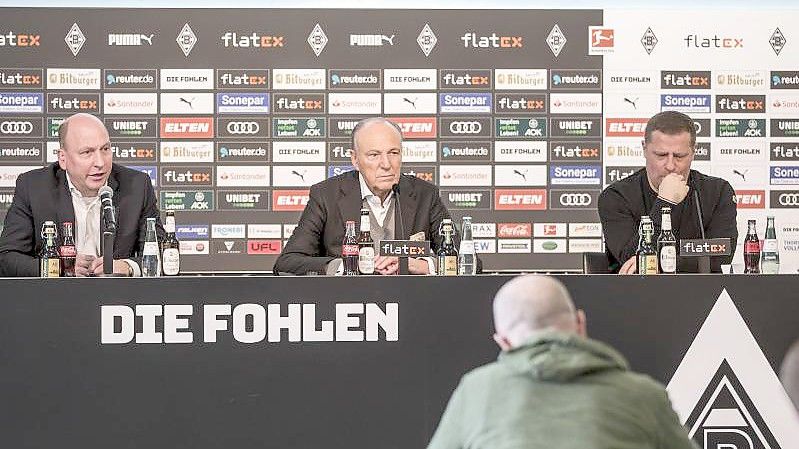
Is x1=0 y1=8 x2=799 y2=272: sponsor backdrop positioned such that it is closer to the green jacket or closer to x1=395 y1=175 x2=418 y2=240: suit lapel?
x1=395 y1=175 x2=418 y2=240: suit lapel

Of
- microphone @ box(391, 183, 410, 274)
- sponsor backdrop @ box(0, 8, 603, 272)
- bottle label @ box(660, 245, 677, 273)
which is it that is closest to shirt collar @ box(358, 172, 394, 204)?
microphone @ box(391, 183, 410, 274)

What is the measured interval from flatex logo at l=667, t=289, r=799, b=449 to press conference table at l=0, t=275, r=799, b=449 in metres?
0.04

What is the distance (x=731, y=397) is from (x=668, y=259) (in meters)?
0.53

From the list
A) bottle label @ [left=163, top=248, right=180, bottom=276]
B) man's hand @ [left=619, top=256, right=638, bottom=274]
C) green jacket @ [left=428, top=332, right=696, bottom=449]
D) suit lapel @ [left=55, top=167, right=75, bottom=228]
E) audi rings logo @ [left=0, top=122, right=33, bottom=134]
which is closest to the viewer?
green jacket @ [left=428, top=332, right=696, bottom=449]

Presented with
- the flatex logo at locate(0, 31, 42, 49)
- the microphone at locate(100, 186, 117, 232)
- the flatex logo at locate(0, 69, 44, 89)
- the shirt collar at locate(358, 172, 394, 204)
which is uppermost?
the flatex logo at locate(0, 31, 42, 49)

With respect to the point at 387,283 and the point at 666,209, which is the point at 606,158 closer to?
the point at 666,209

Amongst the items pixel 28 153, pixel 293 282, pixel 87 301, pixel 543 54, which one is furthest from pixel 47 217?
pixel 543 54

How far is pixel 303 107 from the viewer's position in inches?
271

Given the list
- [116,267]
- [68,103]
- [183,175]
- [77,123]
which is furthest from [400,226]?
[68,103]

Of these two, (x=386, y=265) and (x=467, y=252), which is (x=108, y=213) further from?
(x=467, y=252)

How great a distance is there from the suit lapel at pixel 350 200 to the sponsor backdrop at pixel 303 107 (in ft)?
6.44

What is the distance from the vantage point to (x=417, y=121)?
692 cm

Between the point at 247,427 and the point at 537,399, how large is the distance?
186 centimetres

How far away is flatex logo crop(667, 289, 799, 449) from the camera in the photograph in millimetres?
3846
